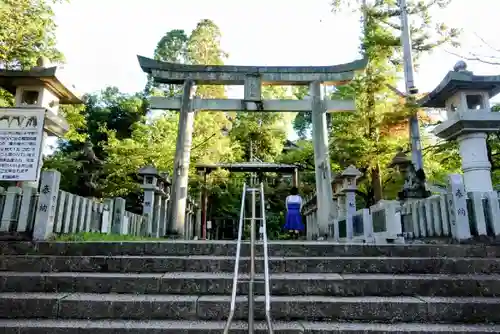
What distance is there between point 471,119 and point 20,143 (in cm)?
779

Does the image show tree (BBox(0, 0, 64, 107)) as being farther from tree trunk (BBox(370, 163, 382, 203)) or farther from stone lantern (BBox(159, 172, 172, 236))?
tree trunk (BBox(370, 163, 382, 203))

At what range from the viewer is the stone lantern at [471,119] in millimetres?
6117

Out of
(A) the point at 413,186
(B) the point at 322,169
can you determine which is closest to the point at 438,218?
(A) the point at 413,186

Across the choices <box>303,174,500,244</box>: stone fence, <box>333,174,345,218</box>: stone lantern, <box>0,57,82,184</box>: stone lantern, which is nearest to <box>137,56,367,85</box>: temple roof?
<box>333,174,345,218</box>: stone lantern

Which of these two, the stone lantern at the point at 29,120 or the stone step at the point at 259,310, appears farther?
the stone lantern at the point at 29,120

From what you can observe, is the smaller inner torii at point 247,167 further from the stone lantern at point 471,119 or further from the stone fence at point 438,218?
the stone lantern at point 471,119

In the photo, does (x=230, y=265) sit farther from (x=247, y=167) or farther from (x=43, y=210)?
(x=247, y=167)

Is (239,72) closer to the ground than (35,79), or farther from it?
farther from it

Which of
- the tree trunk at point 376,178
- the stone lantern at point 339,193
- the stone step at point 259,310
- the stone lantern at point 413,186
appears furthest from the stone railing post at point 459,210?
the tree trunk at point 376,178

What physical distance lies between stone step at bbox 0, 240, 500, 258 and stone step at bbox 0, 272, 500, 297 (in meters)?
0.60

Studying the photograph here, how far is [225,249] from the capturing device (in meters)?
4.52

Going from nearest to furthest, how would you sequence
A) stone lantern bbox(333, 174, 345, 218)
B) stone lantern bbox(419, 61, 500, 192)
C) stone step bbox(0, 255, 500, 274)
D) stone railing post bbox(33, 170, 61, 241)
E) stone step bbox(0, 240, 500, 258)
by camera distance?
stone step bbox(0, 255, 500, 274) < stone step bbox(0, 240, 500, 258) < stone railing post bbox(33, 170, 61, 241) < stone lantern bbox(419, 61, 500, 192) < stone lantern bbox(333, 174, 345, 218)

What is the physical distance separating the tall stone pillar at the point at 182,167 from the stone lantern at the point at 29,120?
10.9 feet

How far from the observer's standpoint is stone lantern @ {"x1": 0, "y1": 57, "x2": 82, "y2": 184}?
5.27 metres
